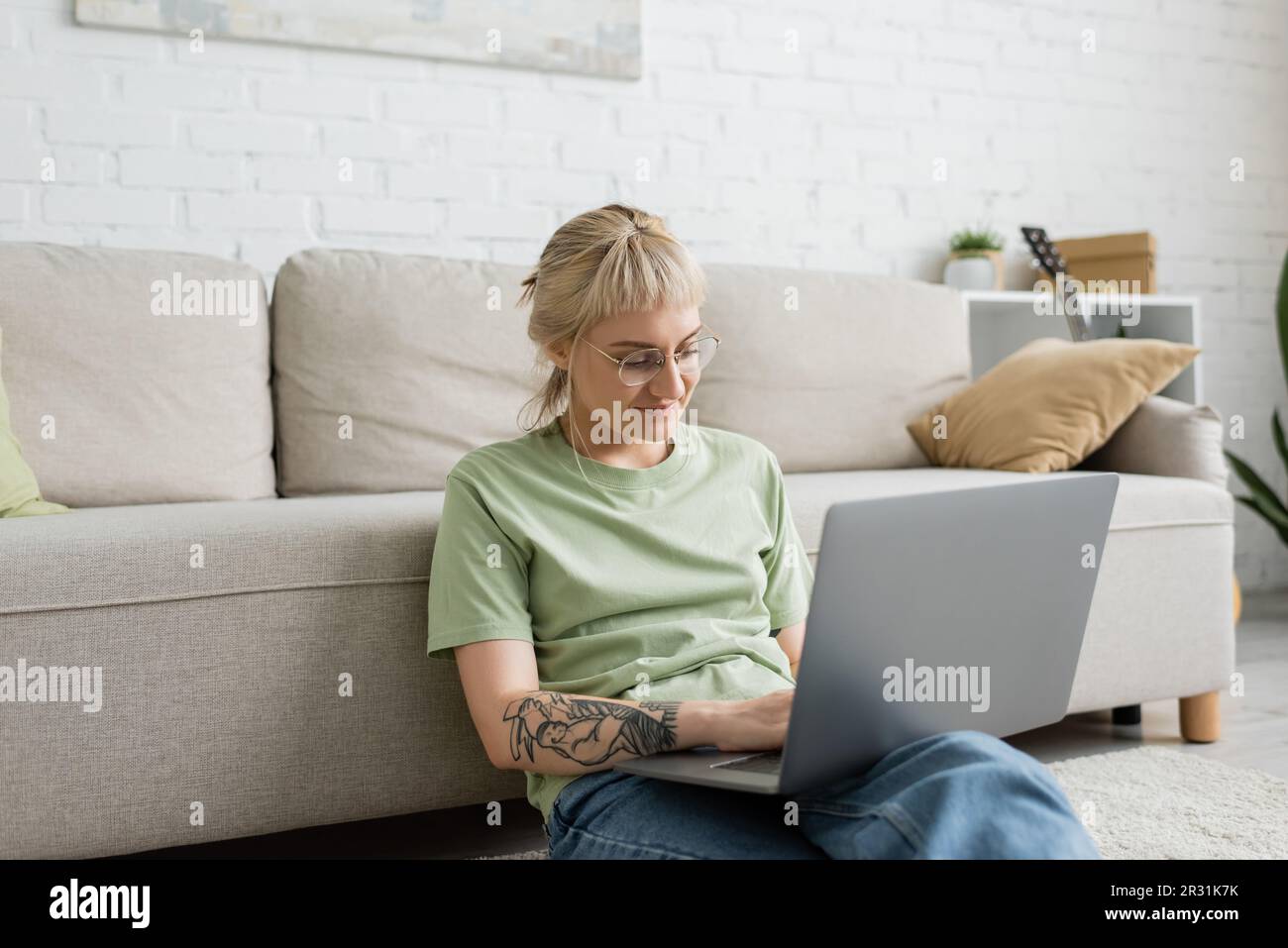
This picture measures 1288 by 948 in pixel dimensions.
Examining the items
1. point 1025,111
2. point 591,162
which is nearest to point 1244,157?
point 1025,111

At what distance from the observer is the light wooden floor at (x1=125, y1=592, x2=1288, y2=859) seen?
171 centimetres

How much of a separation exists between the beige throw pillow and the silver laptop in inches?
51.4

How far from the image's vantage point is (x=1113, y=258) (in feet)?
10.6

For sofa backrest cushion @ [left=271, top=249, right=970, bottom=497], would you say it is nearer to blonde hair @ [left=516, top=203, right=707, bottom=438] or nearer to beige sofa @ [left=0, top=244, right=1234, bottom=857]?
beige sofa @ [left=0, top=244, right=1234, bottom=857]

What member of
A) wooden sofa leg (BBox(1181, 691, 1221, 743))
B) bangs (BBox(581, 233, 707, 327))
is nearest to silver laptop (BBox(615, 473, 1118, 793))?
bangs (BBox(581, 233, 707, 327))

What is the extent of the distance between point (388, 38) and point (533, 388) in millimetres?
907

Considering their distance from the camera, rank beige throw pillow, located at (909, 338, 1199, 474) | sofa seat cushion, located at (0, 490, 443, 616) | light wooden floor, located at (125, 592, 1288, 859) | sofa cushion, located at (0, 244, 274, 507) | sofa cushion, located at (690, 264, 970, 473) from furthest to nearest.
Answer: sofa cushion, located at (690, 264, 970, 473), beige throw pillow, located at (909, 338, 1199, 474), sofa cushion, located at (0, 244, 274, 507), light wooden floor, located at (125, 592, 1288, 859), sofa seat cushion, located at (0, 490, 443, 616)

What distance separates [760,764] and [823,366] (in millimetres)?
1622

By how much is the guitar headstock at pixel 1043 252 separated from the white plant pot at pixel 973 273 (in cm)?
15

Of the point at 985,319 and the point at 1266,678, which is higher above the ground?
the point at 985,319

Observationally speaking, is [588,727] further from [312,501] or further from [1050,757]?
[1050,757]

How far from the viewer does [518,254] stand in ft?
8.97

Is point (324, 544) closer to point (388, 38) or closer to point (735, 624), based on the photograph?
point (735, 624)

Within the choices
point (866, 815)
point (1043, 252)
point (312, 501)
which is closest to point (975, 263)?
point (1043, 252)
